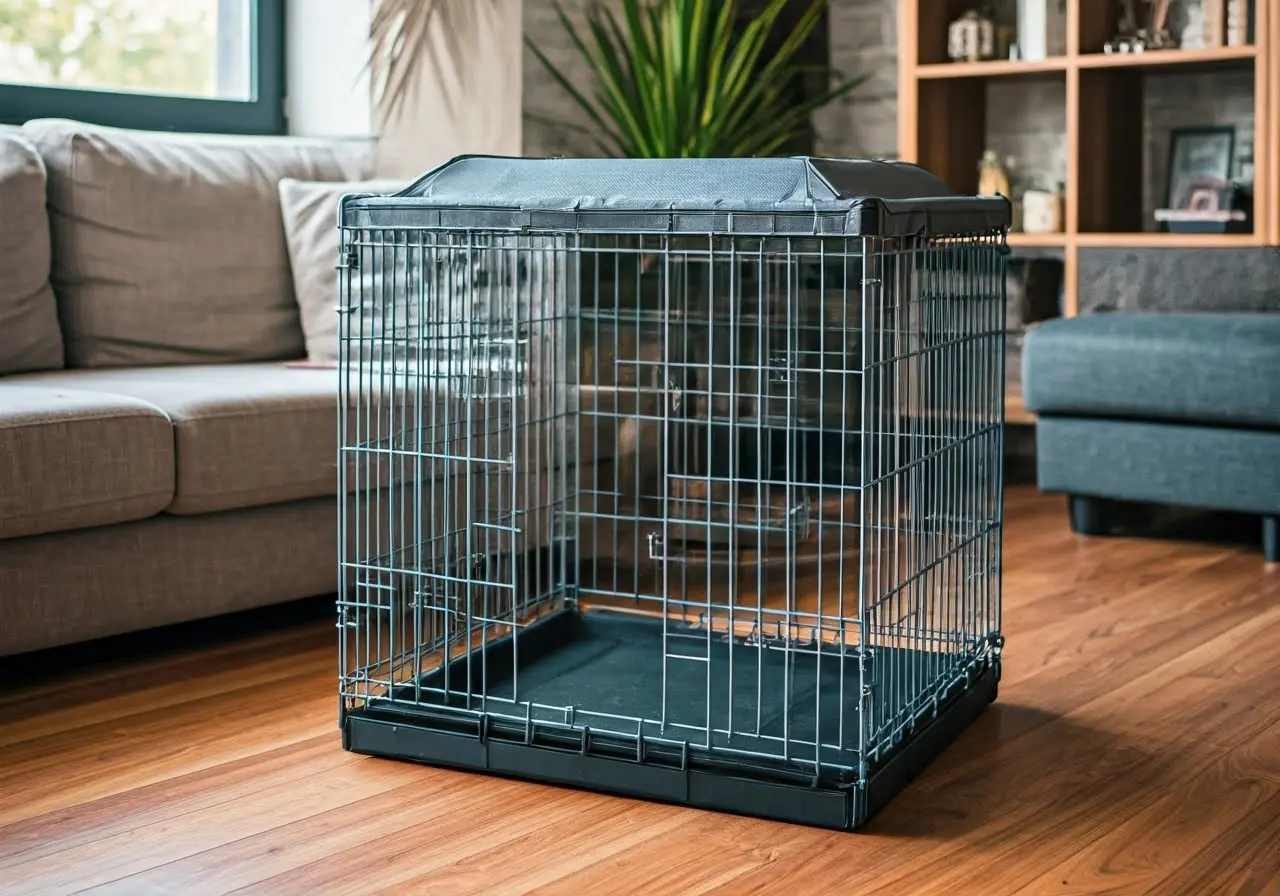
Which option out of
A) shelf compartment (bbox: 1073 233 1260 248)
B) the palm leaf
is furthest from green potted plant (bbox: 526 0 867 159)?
shelf compartment (bbox: 1073 233 1260 248)

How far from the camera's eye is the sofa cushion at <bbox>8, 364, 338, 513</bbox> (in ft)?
8.35

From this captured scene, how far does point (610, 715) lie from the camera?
6.69 ft

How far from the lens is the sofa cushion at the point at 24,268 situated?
2.91 m

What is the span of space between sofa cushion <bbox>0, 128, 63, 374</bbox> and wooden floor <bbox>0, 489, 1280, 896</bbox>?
28.5 inches

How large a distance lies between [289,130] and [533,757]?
2.49 meters

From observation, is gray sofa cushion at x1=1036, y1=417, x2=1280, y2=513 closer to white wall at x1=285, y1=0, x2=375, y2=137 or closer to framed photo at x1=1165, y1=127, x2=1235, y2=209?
framed photo at x1=1165, y1=127, x2=1235, y2=209

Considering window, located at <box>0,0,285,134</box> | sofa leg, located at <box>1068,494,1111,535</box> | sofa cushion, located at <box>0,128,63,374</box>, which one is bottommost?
sofa leg, located at <box>1068,494,1111,535</box>

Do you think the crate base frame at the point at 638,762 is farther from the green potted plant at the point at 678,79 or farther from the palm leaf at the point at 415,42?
the green potted plant at the point at 678,79

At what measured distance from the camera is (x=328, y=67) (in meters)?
3.93

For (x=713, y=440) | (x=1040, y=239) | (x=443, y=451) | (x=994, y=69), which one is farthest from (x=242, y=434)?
(x=994, y=69)

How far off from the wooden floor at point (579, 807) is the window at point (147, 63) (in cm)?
155

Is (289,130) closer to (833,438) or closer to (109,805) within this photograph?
(833,438)

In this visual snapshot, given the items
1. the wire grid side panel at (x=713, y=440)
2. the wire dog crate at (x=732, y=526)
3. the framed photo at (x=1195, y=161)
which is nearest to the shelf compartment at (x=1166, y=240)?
the framed photo at (x=1195, y=161)

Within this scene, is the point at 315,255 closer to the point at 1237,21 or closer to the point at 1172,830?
the point at 1172,830
